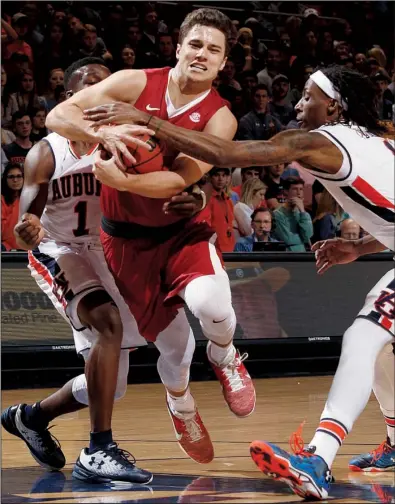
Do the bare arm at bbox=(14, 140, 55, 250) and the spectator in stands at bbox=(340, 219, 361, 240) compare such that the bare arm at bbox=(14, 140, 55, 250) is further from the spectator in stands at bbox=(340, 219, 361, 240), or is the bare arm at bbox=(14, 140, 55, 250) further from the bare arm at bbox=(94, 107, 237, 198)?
the spectator in stands at bbox=(340, 219, 361, 240)

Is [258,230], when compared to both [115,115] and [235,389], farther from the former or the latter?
[115,115]

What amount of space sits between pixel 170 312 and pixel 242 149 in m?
1.20

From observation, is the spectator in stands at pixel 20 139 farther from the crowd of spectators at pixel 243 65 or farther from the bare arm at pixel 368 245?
the bare arm at pixel 368 245

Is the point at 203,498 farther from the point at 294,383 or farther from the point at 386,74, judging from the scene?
the point at 386,74

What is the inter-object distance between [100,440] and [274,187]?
252 inches

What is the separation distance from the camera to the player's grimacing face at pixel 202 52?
5078 mm

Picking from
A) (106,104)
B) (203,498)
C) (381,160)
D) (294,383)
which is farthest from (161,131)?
(294,383)

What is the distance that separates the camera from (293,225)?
10.1m

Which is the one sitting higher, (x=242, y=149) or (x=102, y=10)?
(x=242, y=149)

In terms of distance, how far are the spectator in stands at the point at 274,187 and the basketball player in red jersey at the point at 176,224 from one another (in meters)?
5.37

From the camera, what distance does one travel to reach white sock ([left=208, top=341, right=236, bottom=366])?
17.3 ft

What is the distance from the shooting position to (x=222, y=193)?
372 inches

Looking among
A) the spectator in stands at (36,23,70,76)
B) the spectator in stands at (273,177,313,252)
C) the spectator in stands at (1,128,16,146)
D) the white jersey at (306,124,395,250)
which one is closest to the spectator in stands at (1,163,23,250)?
the spectator in stands at (1,128,16,146)

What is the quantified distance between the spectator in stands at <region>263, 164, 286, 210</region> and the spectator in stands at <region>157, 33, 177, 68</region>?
1821 mm
